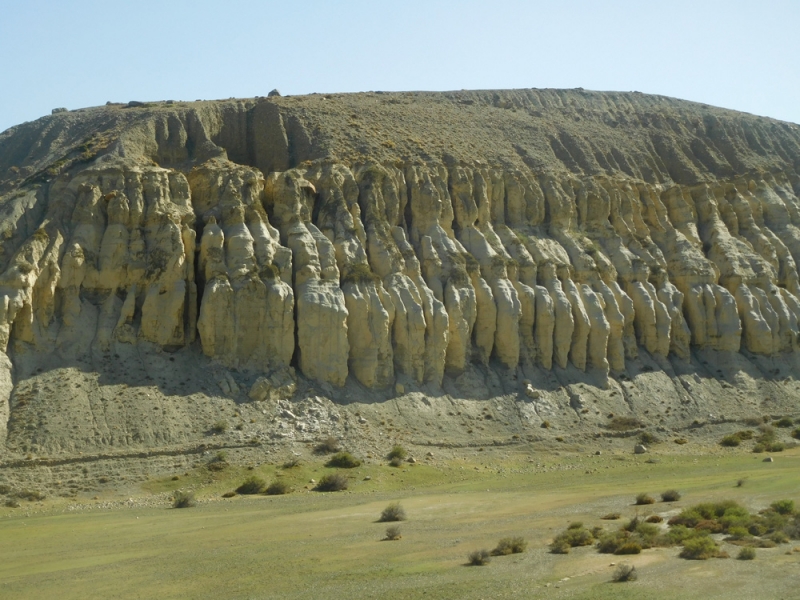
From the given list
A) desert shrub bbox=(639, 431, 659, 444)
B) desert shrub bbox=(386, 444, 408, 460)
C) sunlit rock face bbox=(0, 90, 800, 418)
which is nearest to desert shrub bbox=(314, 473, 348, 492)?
desert shrub bbox=(386, 444, 408, 460)

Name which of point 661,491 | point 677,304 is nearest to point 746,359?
point 677,304

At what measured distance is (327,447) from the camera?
4006cm

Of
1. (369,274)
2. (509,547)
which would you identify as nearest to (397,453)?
(369,274)

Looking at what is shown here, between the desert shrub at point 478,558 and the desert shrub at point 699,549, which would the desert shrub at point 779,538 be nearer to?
the desert shrub at point 699,549

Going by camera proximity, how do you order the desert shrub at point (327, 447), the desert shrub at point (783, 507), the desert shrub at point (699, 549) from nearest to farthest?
the desert shrub at point (699, 549) < the desert shrub at point (783, 507) < the desert shrub at point (327, 447)

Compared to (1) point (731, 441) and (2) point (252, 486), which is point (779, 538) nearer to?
(2) point (252, 486)

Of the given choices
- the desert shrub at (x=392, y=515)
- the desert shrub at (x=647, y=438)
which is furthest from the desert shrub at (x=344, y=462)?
the desert shrub at (x=647, y=438)

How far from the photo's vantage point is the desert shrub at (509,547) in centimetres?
2236

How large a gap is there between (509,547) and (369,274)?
2568 centimetres

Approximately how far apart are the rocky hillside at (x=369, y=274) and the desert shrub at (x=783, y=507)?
19651mm

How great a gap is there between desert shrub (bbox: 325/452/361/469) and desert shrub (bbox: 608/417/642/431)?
49.6 feet

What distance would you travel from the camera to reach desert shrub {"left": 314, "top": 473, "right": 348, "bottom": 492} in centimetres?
3669

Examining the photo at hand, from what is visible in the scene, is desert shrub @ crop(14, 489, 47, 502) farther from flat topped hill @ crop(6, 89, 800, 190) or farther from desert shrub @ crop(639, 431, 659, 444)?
desert shrub @ crop(639, 431, 659, 444)

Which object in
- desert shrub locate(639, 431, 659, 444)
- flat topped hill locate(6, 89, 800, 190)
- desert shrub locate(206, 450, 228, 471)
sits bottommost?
desert shrub locate(639, 431, 659, 444)
